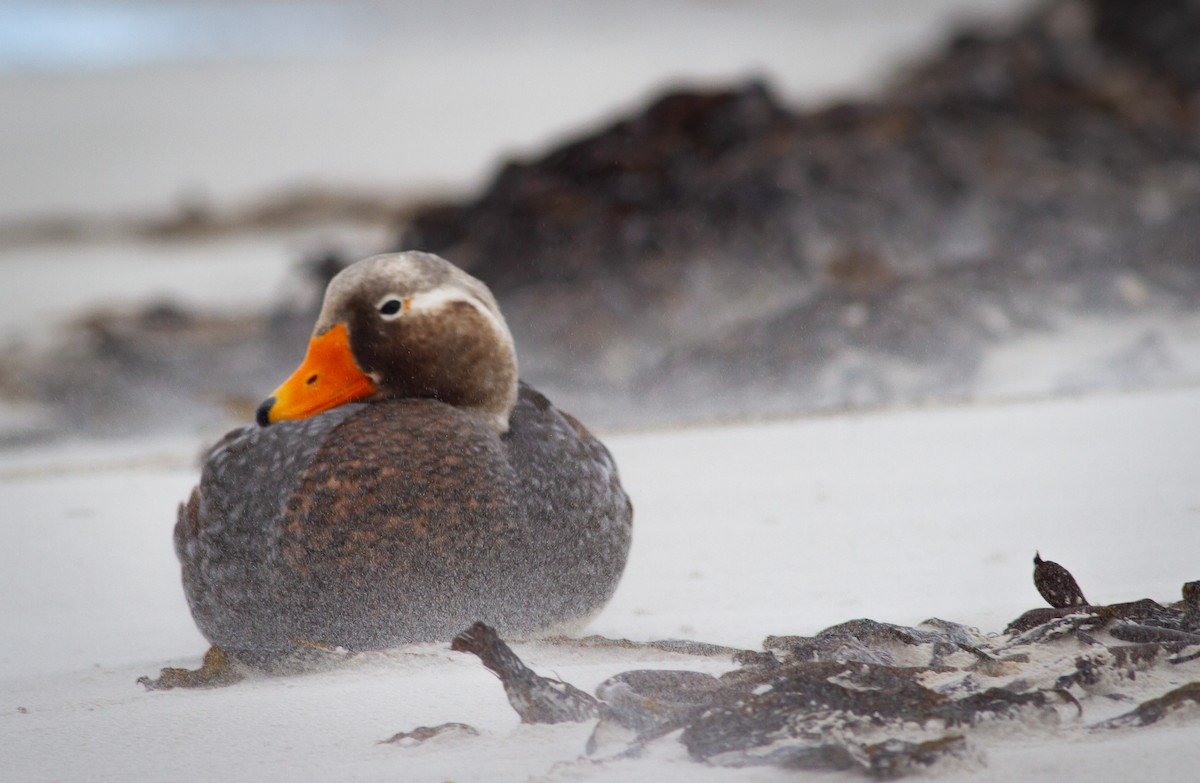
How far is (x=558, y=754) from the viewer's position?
2115mm

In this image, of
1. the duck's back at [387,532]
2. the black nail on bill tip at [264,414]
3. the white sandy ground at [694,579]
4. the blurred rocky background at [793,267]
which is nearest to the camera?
the white sandy ground at [694,579]

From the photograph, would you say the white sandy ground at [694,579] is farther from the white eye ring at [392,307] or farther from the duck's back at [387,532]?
the white eye ring at [392,307]

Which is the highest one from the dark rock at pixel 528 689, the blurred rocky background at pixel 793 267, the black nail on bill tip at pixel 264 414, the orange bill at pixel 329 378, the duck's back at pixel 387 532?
the blurred rocky background at pixel 793 267

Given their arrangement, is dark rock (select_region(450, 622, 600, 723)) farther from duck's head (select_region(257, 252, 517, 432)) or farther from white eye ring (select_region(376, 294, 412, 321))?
white eye ring (select_region(376, 294, 412, 321))

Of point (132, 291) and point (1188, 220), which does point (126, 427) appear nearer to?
point (132, 291)

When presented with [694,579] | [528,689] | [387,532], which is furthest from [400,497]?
[694,579]

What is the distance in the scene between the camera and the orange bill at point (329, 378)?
310cm

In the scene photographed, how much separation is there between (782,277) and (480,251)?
2.00 metres

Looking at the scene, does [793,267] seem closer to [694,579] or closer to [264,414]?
[694,579]

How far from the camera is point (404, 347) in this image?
3.10 meters

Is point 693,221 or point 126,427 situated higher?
point 693,221

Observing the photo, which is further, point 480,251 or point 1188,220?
point 480,251

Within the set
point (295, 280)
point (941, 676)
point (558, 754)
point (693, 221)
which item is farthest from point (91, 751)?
point (295, 280)

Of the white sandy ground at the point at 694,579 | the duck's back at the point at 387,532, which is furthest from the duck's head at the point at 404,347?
A: the white sandy ground at the point at 694,579
